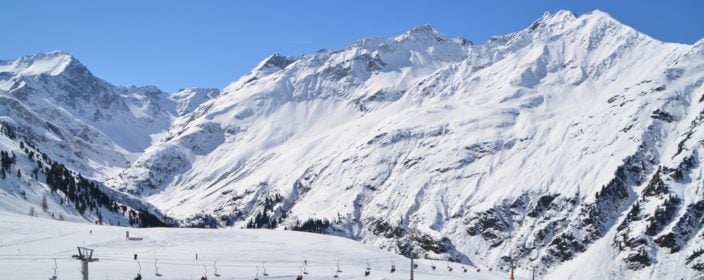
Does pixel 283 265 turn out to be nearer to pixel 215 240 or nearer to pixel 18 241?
pixel 215 240

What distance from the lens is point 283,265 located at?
96.7 metres

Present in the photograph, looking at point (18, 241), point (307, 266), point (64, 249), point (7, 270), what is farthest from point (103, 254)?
point (307, 266)

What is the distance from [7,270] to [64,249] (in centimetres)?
2054

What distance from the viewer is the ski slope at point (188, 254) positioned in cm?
8100

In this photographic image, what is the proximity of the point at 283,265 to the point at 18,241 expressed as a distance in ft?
123

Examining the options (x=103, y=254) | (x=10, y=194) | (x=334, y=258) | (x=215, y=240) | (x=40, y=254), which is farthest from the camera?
(x=10, y=194)

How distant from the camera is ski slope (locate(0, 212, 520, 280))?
81.0 meters

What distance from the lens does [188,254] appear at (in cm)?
9894

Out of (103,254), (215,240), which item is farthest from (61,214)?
(103,254)

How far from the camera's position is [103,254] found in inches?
3686

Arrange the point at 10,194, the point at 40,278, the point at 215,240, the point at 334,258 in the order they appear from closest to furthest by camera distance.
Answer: the point at 40,278, the point at 334,258, the point at 215,240, the point at 10,194

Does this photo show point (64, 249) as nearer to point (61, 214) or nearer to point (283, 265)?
point (283, 265)

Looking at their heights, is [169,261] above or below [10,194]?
below

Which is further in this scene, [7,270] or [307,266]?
[307,266]
